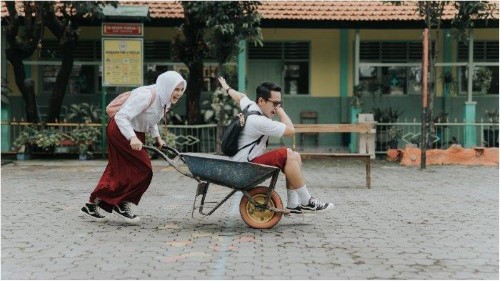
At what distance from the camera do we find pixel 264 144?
26.8 feet

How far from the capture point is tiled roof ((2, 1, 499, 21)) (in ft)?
61.0

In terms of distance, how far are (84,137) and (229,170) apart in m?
9.75

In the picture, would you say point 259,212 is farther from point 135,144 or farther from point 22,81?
point 22,81

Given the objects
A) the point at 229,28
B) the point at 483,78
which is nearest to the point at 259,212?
the point at 229,28

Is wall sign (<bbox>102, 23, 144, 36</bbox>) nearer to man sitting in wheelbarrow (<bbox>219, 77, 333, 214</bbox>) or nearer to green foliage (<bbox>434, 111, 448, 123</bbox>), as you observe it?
green foliage (<bbox>434, 111, 448, 123</bbox>)

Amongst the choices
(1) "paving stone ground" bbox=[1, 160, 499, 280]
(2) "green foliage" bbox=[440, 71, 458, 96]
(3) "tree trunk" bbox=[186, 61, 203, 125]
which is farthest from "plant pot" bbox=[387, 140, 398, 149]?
(1) "paving stone ground" bbox=[1, 160, 499, 280]

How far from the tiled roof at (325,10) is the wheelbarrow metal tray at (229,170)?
36.1 ft

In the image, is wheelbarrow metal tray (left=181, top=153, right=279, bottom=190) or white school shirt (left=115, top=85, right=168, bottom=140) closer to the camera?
wheelbarrow metal tray (left=181, top=153, right=279, bottom=190)

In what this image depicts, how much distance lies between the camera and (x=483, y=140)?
731 inches

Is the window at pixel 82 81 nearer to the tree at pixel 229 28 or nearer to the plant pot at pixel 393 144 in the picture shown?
the tree at pixel 229 28

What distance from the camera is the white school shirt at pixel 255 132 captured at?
7793 millimetres

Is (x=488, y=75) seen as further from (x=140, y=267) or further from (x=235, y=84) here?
(x=140, y=267)

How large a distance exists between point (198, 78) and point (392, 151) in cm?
476

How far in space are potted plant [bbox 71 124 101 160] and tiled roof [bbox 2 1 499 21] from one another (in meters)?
3.20
